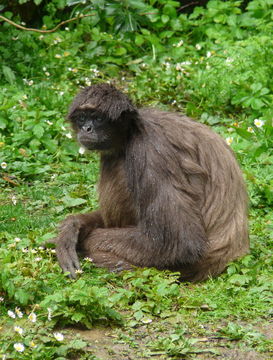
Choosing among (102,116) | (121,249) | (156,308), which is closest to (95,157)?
(102,116)

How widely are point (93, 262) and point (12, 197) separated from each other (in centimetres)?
234

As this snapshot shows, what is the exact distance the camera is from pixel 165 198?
7598 mm

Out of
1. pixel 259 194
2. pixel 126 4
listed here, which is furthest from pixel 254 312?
pixel 126 4

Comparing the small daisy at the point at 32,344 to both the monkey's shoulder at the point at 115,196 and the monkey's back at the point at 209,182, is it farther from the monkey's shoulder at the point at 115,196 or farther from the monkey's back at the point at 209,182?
the monkey's shoulder at the point at 115,196

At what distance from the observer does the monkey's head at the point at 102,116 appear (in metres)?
7.93

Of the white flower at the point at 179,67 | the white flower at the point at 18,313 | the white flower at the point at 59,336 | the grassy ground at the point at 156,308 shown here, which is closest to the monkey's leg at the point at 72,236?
the grassy ground at the point at 156,308

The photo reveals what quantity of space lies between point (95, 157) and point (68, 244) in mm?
3185

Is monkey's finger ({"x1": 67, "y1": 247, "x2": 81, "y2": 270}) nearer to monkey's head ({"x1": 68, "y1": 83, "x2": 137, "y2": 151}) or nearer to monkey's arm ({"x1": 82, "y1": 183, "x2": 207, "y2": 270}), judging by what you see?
monkey's arm ({"x1": 82, "y1": 183, "x2": 207, "y2": 270})

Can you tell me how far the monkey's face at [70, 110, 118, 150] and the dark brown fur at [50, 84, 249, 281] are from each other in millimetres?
75

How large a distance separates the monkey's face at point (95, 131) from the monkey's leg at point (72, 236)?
2.81 ft

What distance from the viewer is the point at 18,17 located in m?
14.3

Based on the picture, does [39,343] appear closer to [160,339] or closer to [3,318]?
[3,318]

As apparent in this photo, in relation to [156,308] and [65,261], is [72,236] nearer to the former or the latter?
[65,261]

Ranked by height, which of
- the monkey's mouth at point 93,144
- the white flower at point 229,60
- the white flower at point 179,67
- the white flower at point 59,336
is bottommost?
the white flower at point 59,336
